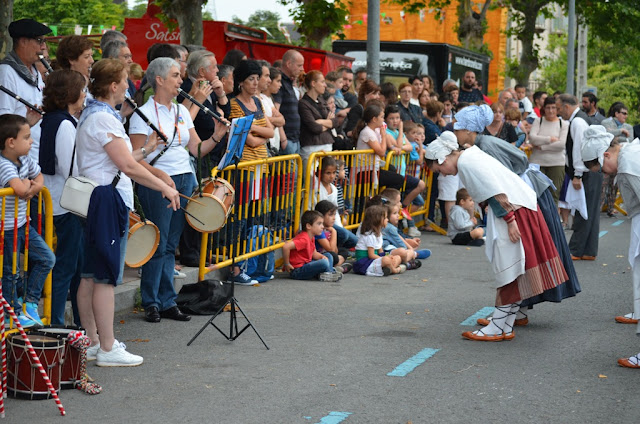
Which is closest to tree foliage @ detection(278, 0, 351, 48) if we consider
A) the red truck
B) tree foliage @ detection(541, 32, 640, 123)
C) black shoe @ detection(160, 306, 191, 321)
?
the red truck

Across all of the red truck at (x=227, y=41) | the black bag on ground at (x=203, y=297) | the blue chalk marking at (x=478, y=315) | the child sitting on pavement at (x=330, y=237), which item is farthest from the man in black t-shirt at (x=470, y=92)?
the black bag on ground at (x=203, y=297)

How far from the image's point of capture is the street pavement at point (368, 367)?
589 centimetres

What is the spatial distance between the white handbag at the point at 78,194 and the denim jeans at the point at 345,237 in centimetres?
521

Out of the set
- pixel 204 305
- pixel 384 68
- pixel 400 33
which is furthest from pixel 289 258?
pixel 400 33

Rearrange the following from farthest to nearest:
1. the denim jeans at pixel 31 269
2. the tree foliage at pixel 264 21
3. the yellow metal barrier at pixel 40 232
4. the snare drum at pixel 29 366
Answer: the tree foliage at pixel 264 21, the denim jeans at pixel 31 269, the yellow metal barrier at pixel 40 232, the snare drum at pixel 29 366

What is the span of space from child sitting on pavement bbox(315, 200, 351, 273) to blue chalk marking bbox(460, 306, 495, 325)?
7.56ft

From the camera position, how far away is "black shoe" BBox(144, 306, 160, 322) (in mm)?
8250

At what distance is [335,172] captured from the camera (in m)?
11.7

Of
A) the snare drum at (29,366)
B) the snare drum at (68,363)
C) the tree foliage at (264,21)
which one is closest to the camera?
the snare drum at (29,366)

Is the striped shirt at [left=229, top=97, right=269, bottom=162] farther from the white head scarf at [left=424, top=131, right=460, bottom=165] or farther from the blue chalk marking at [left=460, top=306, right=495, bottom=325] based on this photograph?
the blue chalk marking at [left=460, top=306, right=495, bottom=325]

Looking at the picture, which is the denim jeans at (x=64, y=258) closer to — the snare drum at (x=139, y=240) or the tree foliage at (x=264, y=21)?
the snare drum at (x=139, y=240)

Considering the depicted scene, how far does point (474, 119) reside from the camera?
336 inches

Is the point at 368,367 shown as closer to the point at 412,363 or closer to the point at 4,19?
the point at 412,363

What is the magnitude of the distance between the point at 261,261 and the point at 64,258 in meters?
3.68
